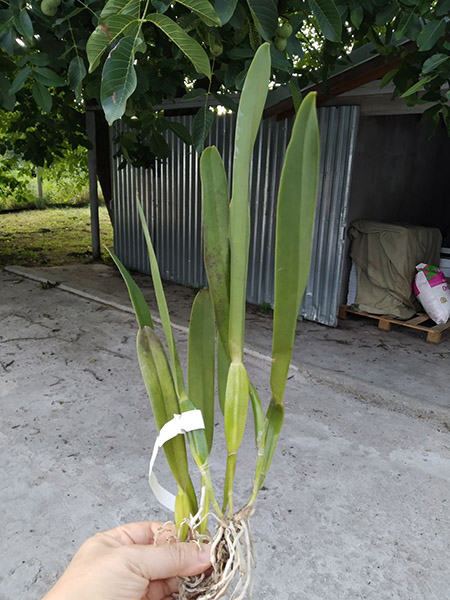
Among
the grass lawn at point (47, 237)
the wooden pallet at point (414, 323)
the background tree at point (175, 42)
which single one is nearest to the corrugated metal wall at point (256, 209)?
the wooden pallet at point (414, 323)

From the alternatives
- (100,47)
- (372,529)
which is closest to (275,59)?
(100,47)

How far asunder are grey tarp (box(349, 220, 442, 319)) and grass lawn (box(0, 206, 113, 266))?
4363mm

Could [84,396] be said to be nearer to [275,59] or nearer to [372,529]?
[372,529]

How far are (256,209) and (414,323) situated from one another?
80.9 inches

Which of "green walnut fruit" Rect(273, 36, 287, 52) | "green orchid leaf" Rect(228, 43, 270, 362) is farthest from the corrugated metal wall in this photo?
"green orchid leaf" Rect(228, 43, 270, 362)

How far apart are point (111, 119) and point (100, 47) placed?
0.23 metres

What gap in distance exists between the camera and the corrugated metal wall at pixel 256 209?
183 inches

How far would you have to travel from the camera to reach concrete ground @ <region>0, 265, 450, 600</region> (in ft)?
6.74

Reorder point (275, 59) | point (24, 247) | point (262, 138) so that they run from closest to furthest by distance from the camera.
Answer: point (275, 59), point (262, 138), point (24, 247)

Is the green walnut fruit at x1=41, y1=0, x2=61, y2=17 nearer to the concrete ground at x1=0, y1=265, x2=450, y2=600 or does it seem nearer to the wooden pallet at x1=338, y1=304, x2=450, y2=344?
the concrete ground at x1=0, y1=265, x2=450, y2=600

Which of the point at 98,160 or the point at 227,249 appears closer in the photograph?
the point at 227,249

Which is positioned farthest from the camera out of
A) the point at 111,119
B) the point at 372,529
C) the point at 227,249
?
the point at 372,529

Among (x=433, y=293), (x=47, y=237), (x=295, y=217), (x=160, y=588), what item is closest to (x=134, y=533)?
(x=160, y=588)

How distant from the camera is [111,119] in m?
1.20
